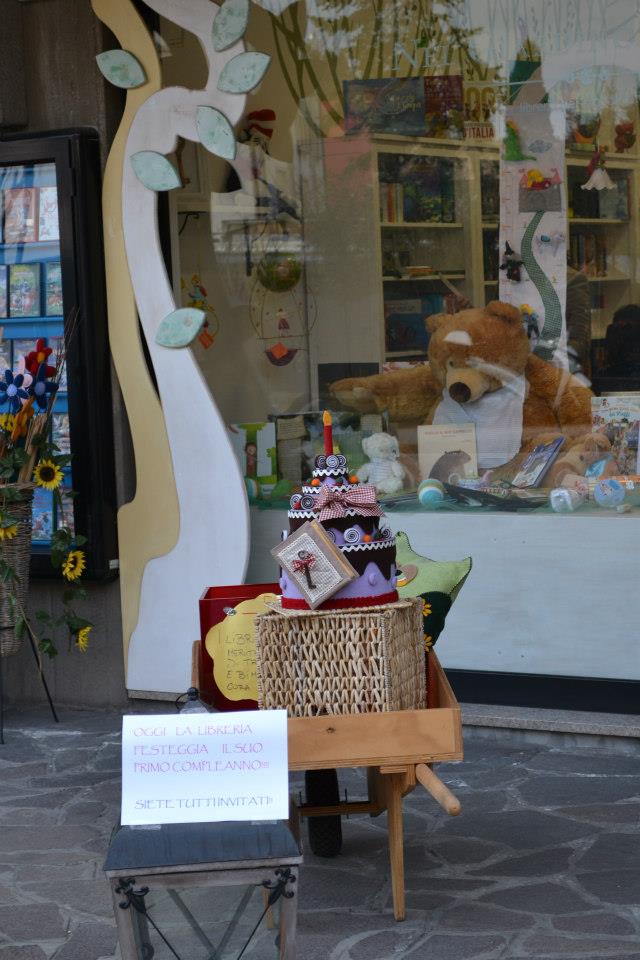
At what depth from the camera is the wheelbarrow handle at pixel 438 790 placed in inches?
124

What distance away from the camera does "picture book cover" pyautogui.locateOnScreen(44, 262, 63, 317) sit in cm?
644

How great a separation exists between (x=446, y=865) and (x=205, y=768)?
1.73 metres

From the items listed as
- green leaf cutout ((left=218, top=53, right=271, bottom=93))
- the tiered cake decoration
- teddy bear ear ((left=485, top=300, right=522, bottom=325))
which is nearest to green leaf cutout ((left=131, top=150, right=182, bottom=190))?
green leaf cutout ((left=218, top=53, right=271, bottom=93))

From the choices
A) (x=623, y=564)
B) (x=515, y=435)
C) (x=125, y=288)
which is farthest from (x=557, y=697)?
(x=125, y=288)

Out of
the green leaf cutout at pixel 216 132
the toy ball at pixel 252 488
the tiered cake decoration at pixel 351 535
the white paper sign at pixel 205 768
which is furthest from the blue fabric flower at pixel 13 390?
the white paper sign at pixel 205 768

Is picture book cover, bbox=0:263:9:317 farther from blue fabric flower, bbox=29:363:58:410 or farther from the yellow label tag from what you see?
the yellow label tag

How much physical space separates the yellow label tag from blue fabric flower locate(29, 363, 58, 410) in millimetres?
2212

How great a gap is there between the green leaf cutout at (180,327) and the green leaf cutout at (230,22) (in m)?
1.18

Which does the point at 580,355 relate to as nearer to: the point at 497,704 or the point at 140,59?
the point at 497,704

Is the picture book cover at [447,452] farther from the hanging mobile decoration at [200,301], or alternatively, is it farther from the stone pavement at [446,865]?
the stone pavement at [446,865]

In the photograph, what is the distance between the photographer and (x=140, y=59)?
6.15 metres

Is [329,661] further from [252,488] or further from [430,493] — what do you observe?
[252,488]

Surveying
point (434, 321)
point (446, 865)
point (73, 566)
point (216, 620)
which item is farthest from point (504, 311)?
point (446, 865)

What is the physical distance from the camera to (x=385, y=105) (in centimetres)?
619
